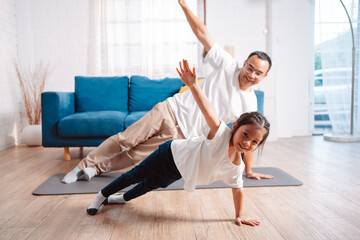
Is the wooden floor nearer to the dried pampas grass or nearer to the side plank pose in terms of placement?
the side plank pose

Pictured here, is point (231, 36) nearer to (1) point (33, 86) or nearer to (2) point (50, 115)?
(2) point (50, 115)

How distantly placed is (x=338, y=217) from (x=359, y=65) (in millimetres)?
3415

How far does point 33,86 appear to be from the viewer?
4.09 meters

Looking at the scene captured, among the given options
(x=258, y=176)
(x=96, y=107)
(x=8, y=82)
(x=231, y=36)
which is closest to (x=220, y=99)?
(x=258, y=176)

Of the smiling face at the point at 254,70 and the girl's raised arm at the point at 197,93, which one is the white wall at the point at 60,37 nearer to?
the smiling face at the point at 254,70

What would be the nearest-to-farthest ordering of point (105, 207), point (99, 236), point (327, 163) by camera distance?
point (99, 236)
point (105, 207)
point (327, 163)

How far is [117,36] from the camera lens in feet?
13.9

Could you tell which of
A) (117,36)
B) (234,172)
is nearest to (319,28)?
(117,36)

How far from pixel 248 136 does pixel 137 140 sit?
1.13 metres

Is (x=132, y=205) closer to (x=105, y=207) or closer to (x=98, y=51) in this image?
(x=105, y=207)

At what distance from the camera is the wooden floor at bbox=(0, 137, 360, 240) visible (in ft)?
4.34

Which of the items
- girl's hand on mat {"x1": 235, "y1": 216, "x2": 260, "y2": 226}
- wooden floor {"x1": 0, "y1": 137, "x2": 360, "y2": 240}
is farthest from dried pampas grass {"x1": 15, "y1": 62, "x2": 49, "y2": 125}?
girl's hand on mat {"x1": 235, "y1": 216, "x2": 260, "y2": 226}

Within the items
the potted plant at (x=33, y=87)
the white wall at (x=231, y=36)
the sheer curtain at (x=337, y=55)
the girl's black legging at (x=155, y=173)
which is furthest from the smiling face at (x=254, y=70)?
the potted plant at (x=33, y=87)

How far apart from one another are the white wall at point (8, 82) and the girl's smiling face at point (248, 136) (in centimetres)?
336
